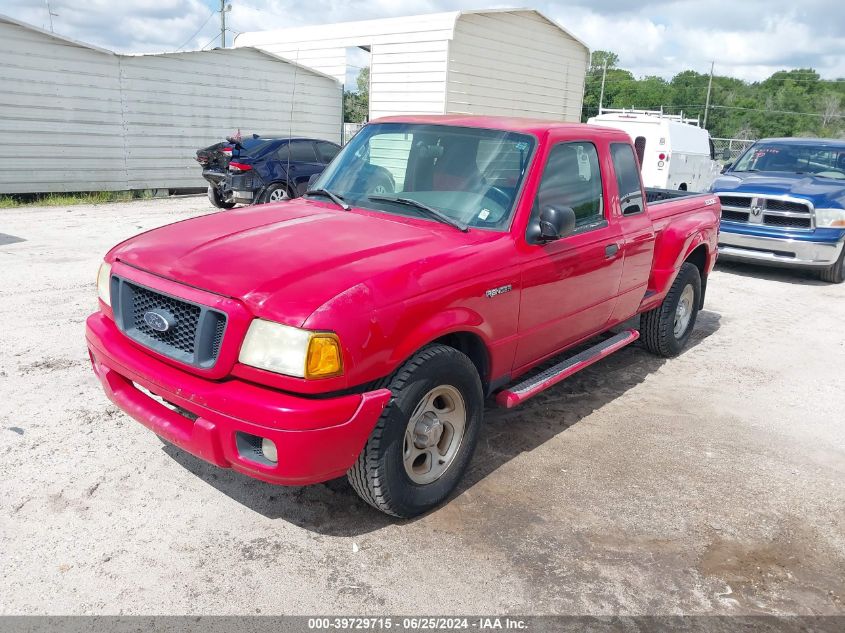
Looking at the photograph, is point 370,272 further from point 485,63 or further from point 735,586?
point 485,63

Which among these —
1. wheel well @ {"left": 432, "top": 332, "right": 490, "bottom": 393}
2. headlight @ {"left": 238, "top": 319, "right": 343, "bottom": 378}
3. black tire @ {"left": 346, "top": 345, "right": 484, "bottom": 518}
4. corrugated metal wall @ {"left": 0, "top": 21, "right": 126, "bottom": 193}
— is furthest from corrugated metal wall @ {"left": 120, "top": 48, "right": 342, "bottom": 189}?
headlight @ {"left": 238, "top": 319, "right": 343, "bottom": 378}

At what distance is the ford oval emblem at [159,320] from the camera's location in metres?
3.00

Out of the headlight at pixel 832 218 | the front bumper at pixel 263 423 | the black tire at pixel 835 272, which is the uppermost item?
the headlight at pixel 832 218

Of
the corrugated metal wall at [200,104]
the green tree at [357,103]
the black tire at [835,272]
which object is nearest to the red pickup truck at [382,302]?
the black tire at [835,272]

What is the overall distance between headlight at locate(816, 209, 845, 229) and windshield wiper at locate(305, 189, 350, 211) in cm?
761

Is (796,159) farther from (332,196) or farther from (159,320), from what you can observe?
(159,320)

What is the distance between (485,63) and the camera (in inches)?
653

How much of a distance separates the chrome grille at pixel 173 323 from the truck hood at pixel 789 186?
28.8 ft

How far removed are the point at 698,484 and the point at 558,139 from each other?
221 centimetres

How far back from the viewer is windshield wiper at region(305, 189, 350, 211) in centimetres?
412

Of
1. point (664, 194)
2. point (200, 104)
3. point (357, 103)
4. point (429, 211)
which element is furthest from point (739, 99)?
point (429, 211)

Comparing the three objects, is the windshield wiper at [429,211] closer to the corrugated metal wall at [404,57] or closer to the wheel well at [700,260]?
the wheel well at [700,260]

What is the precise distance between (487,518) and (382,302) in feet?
4.31

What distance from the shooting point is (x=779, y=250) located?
9375 millimetres
